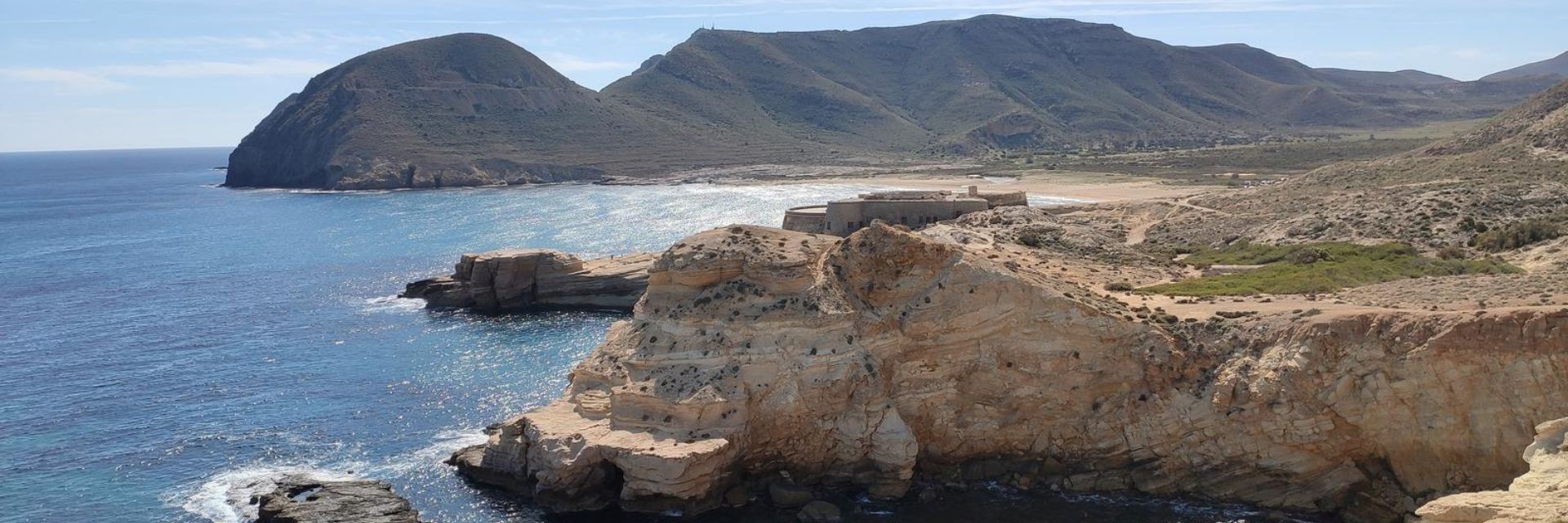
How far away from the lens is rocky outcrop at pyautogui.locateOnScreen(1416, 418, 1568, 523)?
15.6m

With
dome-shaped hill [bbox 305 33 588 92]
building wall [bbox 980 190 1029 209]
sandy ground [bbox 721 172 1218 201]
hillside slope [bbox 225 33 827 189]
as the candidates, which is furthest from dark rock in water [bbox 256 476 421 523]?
dome-shaped hill [bbox 305 33 588 92]

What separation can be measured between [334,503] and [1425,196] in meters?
41.2

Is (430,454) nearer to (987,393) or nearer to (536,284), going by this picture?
(987,393)

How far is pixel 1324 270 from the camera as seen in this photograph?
36.3 meters

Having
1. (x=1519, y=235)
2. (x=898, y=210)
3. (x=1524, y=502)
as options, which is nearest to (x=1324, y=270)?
(x=1519, y=235)

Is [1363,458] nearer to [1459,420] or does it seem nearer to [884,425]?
→ [1459,420]

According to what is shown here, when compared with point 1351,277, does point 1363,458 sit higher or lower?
lower

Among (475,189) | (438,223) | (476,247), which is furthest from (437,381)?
(475,189)

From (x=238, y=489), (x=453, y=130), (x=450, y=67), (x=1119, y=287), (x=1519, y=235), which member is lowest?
(x=238, y=489)

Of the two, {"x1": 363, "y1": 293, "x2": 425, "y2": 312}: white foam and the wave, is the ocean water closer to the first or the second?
the wave

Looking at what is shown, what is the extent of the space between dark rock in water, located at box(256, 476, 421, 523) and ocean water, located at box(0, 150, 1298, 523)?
3.24ft

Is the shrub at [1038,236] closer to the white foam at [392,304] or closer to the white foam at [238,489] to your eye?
the white foam at [238,489]

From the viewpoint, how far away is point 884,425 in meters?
29.7

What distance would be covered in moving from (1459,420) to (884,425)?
41.3ft
